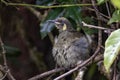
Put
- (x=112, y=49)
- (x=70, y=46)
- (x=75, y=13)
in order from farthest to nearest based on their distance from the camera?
(x=70, y=46), (x=75, y=13), (x=112, y=49)

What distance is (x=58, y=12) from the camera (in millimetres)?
2256

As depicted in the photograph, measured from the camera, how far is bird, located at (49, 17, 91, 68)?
2189 millimetres

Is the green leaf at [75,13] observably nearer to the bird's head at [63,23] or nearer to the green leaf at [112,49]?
the bird's head at [63,23]

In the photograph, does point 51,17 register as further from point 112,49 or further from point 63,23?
point 112,49

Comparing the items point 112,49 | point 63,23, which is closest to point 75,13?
point 63,23

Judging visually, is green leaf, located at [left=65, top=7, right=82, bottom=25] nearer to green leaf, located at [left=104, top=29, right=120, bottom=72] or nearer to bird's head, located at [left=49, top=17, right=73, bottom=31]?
bird's head, located at [left=49, top=17, right=73, bottom=31]

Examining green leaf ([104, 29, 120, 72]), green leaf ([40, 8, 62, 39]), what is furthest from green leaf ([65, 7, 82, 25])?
green leaf ([104, 29, 120, 72])

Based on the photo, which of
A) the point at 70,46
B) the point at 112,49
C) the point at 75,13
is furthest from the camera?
the point at 70,46

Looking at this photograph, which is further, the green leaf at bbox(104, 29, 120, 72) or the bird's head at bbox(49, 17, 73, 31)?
the bird's head at bbox(49, 17, 73, 31)

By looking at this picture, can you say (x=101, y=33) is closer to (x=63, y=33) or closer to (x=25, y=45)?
(x=63, y=33)

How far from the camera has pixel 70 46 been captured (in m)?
2.23

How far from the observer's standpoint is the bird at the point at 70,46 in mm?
2189

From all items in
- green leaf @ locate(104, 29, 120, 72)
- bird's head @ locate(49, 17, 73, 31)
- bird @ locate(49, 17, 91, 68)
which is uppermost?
green leaf @ locate(104, 29, 120, 72)

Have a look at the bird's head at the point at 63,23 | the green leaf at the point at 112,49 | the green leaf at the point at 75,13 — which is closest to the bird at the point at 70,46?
the bird's head at the point at 63,23
